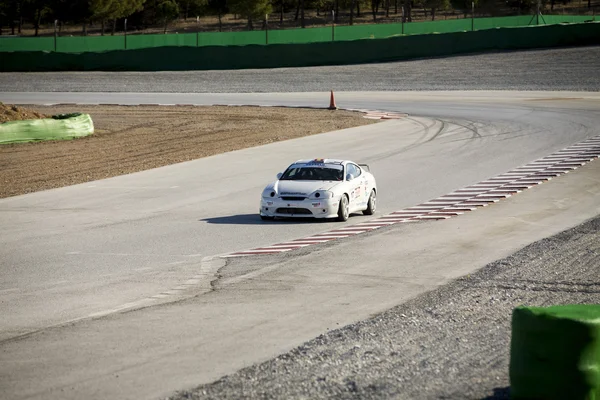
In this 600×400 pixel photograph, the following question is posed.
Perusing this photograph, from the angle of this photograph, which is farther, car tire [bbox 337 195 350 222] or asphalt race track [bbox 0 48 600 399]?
car tire [bbox 337 195 350 222]

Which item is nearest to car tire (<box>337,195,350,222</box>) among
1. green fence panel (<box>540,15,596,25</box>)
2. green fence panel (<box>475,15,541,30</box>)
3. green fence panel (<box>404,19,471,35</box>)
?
green fence panel (<box>404,19,471,35</box>)

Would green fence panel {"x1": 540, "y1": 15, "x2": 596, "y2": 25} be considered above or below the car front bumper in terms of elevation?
above

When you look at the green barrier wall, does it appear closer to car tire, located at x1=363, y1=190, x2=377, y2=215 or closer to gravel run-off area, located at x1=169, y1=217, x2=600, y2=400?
car tire, located at x1=363, y1=190, x2=377, y2=215

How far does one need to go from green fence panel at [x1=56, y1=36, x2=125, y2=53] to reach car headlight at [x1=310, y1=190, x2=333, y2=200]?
53665mm

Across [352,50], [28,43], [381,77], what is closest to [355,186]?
[381,77]

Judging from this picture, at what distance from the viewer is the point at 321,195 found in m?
19.8

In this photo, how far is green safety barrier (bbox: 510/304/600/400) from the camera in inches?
304

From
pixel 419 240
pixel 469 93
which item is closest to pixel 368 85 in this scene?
pixel 469 93

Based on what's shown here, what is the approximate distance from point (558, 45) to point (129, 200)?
4580 centimetres

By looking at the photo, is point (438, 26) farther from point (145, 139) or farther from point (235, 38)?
point (145, 139)

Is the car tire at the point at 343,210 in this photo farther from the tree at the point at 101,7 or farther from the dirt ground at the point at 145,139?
the tree at the point at 101,7

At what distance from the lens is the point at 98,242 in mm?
17672

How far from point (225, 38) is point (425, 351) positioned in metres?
61.9

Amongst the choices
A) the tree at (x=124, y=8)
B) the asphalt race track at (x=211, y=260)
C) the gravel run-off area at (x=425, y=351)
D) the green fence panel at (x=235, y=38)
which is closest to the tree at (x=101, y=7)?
the tree at (x=124, y=8)
